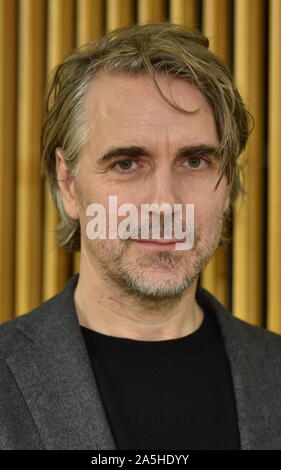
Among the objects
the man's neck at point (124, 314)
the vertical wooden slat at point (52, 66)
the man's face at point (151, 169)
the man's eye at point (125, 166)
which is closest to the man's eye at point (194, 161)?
the man's face at point (151, 169)

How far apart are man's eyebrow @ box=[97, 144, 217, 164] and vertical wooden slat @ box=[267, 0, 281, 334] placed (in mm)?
389

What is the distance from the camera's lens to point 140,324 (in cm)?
127

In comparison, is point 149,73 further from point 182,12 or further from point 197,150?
point 182,12

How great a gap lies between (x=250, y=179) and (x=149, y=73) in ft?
1.61

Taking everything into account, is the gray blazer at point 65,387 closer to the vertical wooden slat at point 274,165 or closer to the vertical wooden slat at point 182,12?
the vertical wooden slat at point 274,165

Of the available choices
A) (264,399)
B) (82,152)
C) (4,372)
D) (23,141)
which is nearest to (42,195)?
(23,141)

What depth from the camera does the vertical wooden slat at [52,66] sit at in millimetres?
1616

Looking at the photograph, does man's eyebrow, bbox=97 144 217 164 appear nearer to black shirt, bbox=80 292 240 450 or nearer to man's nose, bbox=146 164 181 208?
man's nose, bbox=146 164 181 208

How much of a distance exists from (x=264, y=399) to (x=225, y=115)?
21.8 inches

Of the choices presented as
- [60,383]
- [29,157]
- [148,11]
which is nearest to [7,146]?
[29,157]

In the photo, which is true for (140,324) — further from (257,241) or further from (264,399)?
(257,241)

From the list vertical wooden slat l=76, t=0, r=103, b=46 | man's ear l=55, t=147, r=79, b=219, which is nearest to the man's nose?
man's ear l=55, t=147, r=79, b=219

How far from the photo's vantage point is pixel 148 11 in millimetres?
1607

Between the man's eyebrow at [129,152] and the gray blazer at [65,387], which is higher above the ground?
the man's eyebrow at [129,152]
